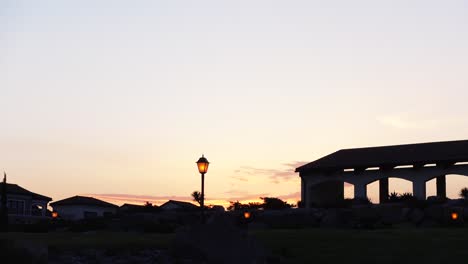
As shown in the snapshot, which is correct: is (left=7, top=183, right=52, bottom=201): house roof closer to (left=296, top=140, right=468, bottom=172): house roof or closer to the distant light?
(left=296, top=140, right=468, bottom=172): house roof

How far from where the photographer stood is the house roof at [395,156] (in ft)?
153

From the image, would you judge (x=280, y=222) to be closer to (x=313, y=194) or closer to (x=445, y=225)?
(x=445, y=225)

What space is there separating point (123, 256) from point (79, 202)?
67.6 m

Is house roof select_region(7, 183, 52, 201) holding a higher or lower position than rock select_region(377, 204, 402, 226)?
higher

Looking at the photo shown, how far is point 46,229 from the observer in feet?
130

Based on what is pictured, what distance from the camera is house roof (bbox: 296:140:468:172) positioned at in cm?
4666

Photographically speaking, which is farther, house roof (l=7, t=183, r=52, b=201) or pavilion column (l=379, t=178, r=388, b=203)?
house roof (l=7, t=183, r=52, b=201)

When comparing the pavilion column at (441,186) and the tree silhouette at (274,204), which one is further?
the pavilion column at (441,186)

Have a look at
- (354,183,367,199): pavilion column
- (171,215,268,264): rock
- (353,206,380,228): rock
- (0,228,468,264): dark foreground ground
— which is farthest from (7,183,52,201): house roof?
(171,215,268,264): rock

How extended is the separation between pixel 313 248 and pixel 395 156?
77.7ft

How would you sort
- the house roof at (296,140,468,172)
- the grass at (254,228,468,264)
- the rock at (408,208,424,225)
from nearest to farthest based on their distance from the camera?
the grass at (254,228,468,264)
the rock at (408,208,424,225)
the house roof at (296,140,468,172)

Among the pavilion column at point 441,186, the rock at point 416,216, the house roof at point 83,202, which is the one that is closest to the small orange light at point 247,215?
the rock at point 416,216

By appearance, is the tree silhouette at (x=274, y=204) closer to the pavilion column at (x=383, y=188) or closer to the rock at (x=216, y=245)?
the pavilion column at (x=383, y=188)

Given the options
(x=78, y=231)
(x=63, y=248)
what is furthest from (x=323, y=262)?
(x=78, y=231)
